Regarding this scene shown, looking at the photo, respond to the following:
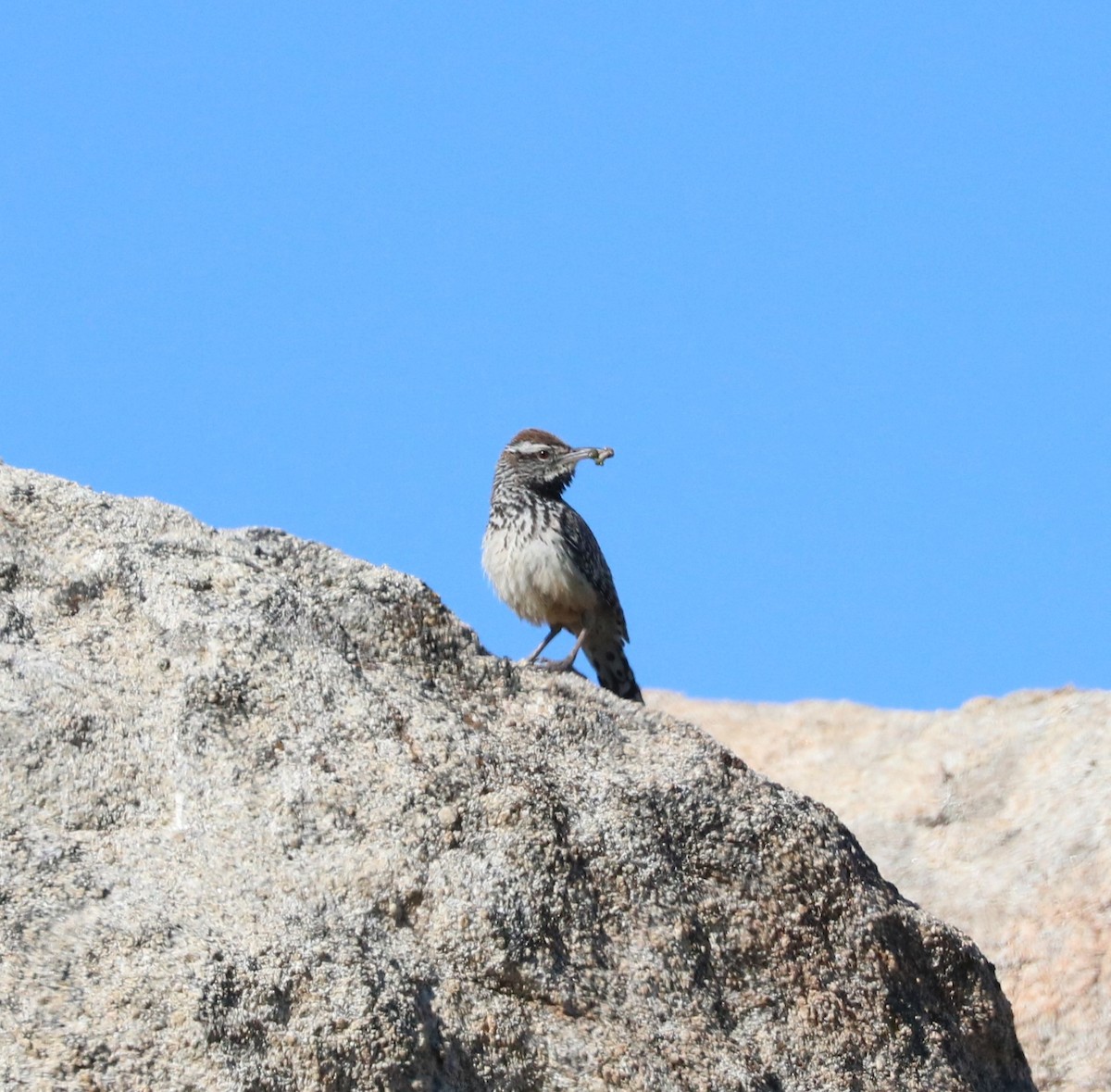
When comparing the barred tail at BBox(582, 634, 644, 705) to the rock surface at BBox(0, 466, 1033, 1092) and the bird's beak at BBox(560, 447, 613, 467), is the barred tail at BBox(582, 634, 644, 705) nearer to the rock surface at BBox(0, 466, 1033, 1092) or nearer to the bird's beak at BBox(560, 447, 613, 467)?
the bird's beak at BBox(560, 447, 613, 467)

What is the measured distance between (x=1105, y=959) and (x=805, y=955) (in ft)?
13.1

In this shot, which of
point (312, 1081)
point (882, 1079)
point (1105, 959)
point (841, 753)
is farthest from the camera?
point (841, 753)

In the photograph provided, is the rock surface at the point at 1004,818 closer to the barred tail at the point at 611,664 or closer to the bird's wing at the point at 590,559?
the barred tail at the point at 611,664

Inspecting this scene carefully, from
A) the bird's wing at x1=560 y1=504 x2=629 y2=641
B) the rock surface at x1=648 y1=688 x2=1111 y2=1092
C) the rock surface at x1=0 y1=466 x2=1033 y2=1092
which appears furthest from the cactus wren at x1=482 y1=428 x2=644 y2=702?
the rock surface at x1=0 y1=466 x2=1033 y2=1092

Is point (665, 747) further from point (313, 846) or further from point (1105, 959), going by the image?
point (1105, 959)

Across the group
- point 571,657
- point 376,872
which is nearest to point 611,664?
point 571,657

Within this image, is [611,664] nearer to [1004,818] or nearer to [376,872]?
[1004,818]

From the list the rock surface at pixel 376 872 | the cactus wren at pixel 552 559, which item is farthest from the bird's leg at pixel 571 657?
the rock surface at pixel 376 872

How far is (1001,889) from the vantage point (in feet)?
32.3

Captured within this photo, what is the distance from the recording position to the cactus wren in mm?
11266

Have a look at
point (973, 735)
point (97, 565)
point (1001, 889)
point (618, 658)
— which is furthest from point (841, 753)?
point (97, 565)

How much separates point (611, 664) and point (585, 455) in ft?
4.56

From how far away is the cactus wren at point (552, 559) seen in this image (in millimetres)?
11266

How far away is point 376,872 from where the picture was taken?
5.15 m
